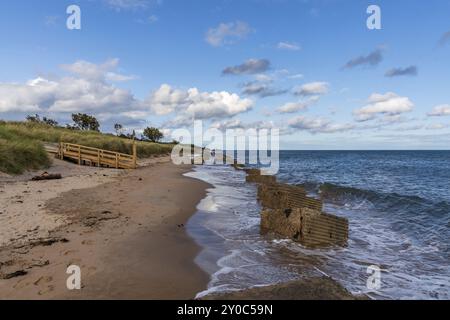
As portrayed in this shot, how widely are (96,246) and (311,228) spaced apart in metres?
5.12

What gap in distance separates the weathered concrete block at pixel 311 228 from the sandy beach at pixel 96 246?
2.62 metres

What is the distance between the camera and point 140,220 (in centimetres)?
1045

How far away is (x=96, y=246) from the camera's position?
7.55 metres

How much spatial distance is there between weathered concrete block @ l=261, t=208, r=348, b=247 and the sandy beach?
8.60 feet

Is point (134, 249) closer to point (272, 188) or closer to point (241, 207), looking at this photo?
point (241, 207)

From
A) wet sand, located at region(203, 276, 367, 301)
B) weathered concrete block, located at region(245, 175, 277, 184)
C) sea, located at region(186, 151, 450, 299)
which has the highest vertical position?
wet sand, located at region(203, 276, 367, 301)

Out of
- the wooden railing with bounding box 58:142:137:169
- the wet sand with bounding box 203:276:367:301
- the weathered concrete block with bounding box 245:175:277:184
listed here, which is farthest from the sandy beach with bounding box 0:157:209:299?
the wooden railing with bounding box 58:142:137:169

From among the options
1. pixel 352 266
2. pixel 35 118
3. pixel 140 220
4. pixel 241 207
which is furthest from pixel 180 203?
pixel 35 118

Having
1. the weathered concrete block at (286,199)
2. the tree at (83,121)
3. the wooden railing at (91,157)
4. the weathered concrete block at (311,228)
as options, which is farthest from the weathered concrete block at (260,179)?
the tree at (83,121)

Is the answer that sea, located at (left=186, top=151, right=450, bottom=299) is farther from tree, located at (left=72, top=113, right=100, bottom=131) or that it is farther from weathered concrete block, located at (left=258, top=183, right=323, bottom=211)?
tree, located at (left=72, top=113, right=100, bottom=131)

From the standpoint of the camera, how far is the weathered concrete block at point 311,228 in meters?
8.84

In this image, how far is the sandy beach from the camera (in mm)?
5414
